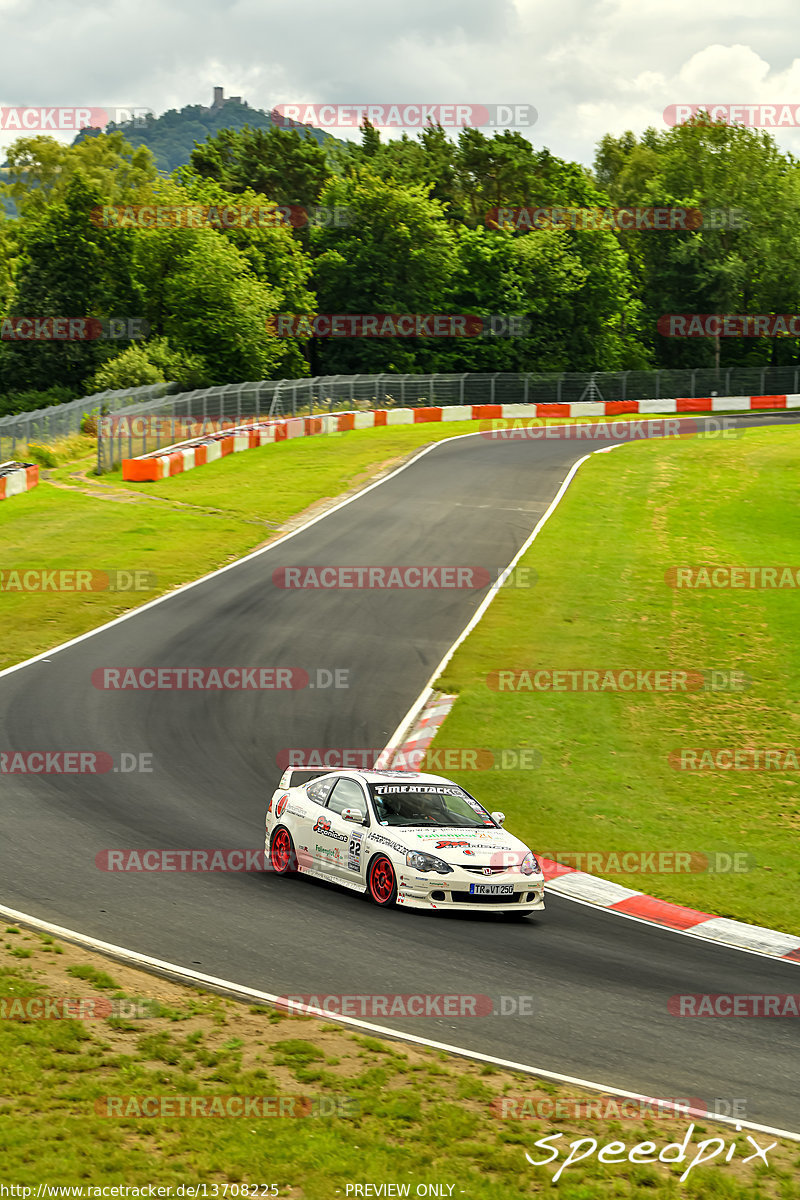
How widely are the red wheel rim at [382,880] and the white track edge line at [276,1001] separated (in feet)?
9.85

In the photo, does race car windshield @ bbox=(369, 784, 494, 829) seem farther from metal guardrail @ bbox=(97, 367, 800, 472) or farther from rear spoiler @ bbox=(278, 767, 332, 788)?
metal guardrail @ bbox=(97, 367, 800, 472)

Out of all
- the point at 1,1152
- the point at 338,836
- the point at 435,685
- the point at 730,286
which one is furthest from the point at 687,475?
the point at 730,286

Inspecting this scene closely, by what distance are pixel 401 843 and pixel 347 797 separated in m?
1.35

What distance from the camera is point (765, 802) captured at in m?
17.5

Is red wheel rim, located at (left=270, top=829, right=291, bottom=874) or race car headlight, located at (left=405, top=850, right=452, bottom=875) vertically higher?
race car headlight, located at (left=405, top=850, right=452, bottom=875)

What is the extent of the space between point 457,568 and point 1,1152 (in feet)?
77.8

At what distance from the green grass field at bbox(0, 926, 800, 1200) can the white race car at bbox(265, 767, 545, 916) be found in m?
3.41

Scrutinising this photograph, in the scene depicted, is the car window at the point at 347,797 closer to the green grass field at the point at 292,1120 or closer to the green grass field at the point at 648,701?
the green grass field at the point at 648,701

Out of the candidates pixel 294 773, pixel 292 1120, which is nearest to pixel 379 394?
pixel 294 773

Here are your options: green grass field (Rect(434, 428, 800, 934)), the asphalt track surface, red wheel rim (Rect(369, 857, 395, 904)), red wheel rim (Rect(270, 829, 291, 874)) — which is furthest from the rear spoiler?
green grass field (Rect(434, 428, 800, 934))

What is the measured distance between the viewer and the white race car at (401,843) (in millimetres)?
12656

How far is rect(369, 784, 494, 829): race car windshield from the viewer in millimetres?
13555

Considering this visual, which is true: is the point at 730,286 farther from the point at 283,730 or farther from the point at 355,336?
the point at 283,730

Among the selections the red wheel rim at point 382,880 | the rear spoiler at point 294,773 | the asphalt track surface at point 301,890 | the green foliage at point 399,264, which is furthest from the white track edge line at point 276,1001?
the green foliage at point 399,264
